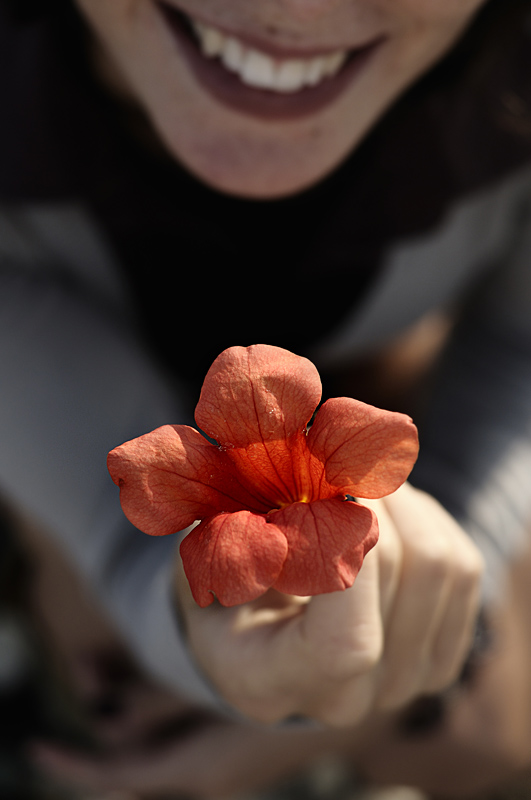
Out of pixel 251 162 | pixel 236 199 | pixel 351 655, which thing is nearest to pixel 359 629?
pixel 351 655

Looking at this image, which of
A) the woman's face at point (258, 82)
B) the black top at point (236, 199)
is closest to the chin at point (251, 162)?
the woman's face at point (258, 82)

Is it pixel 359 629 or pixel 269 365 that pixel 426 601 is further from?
pixel 269 365

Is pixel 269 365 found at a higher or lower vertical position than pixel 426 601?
higher

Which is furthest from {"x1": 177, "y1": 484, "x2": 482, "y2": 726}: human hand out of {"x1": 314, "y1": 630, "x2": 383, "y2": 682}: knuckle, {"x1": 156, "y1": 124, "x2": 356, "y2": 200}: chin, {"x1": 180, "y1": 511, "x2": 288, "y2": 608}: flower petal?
{"x1": 156, "y1": 124, "x2": 356, "y2": 200}: chin

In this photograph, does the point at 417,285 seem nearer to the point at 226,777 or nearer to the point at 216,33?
the point at 216,33

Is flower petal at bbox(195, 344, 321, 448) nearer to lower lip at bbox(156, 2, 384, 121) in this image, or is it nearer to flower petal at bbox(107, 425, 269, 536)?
flower petal at bbox(107, 425, 269, 536)

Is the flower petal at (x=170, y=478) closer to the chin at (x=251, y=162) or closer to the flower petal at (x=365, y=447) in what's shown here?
the flower petal at (x=365, y=447)

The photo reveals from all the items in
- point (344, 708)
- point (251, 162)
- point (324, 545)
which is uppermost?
point (251, 162)
